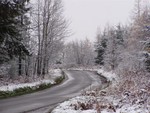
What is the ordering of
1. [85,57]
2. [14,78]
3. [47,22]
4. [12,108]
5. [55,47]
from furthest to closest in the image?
1. [85,57]
2. [55,47]
3. [47,22]
4. [14,78]
5. [12,108]

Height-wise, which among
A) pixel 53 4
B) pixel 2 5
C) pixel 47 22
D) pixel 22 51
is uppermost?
pixel 53 4

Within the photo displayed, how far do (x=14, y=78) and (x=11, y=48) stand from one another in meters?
7.24

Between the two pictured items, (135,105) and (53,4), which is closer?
(135,105)

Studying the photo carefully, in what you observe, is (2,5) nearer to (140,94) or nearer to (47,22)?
(140,94)

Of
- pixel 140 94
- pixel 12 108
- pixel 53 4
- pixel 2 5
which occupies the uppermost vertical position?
pixel 53 4

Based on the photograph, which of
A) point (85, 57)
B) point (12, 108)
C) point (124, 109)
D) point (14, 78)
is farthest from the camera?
point (85, 57)

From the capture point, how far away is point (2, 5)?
13.5 meters

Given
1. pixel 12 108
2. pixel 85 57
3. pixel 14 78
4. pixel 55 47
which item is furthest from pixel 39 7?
pixel 85 57

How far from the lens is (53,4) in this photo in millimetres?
31266

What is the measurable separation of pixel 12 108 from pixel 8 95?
5.21 meters

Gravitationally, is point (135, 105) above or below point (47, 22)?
below

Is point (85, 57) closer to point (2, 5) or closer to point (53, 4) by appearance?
point (53, 4)

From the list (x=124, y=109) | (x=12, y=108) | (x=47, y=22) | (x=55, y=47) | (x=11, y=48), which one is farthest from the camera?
(x=55, y=47)

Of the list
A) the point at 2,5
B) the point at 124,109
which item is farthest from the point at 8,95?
the point at 124,109
